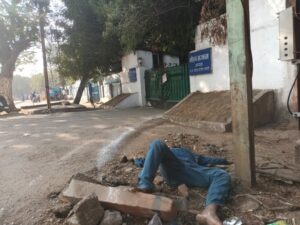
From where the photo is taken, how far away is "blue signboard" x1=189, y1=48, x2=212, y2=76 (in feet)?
31.2

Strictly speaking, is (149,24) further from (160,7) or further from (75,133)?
(75,133)

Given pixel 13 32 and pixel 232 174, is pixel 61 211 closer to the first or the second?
pixel 232 174

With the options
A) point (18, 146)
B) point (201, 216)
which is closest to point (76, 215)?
point (201, 216)

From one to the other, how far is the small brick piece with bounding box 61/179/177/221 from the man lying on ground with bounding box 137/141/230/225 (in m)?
0.13

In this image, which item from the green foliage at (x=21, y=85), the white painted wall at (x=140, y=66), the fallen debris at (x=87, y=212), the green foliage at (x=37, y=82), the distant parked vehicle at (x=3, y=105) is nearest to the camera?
the fallen debris at (x=87, y=212)

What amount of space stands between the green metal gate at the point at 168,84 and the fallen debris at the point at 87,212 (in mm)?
9263

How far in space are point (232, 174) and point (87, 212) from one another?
1.81 m

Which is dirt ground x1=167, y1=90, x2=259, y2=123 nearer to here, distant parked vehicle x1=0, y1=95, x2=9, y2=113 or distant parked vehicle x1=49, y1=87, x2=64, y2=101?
distant parked vehicle x1=0, y1=95, x2=9, y2=113

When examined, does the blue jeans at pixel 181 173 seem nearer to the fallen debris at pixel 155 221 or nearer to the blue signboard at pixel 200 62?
the fallen debris at pixel 155 221

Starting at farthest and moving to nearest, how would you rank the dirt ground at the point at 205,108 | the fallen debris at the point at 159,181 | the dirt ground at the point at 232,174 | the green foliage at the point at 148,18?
the green foliage at the point at 148,18
the dirt ground at the point at 205,108
the fallen debris at the point at 159,181
the dirt ground at the point at 232,174

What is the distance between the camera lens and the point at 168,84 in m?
13.1

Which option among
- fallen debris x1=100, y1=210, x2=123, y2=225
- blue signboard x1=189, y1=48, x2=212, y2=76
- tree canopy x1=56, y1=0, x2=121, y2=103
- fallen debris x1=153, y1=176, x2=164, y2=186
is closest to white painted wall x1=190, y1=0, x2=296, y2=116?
blue signboard x1=189, y1=48, x2=212, y2=76

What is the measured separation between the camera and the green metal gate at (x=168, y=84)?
473 inches

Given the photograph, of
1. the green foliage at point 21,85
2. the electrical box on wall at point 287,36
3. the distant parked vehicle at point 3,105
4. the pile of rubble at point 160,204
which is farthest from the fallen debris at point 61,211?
the green foliage at point 21,85
